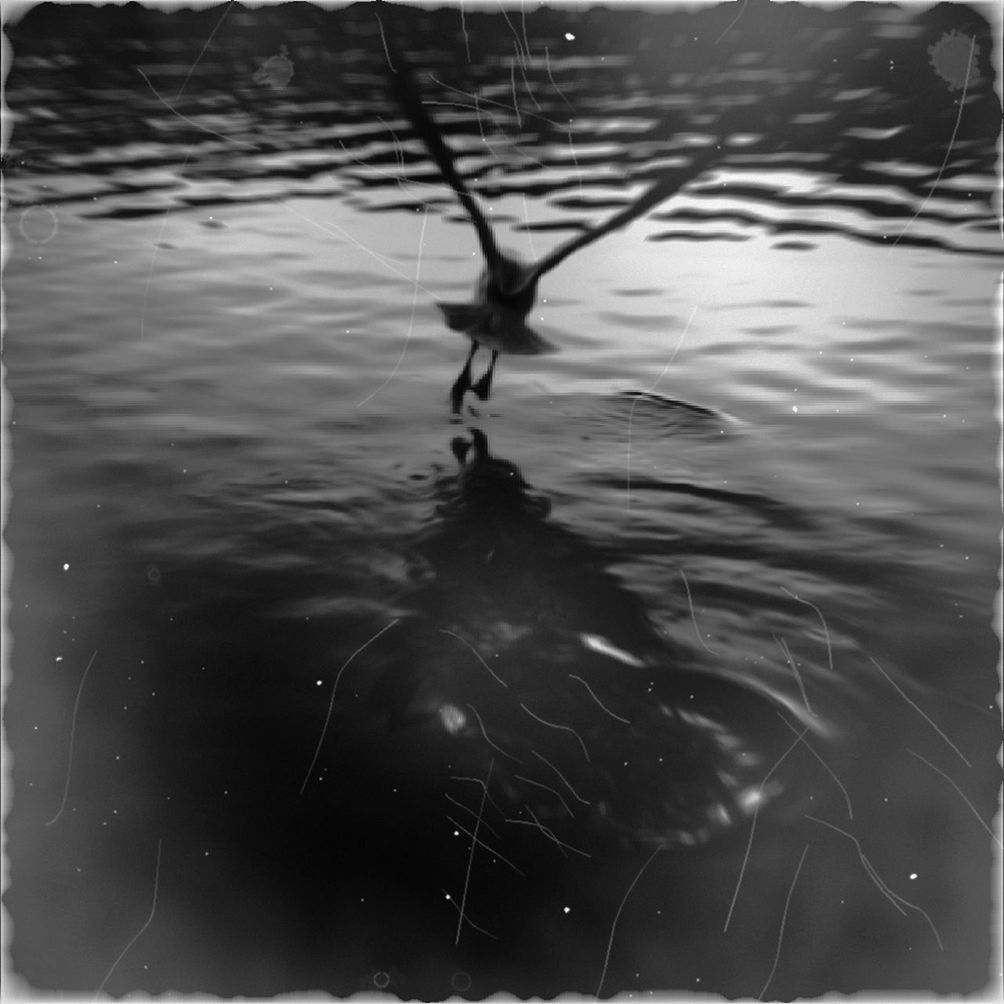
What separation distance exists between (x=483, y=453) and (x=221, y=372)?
24 centimetres

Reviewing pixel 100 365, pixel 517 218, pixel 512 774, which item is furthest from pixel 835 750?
pixel 100 365

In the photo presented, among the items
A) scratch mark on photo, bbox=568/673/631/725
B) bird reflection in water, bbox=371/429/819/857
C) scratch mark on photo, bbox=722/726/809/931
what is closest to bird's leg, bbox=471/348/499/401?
bird reflection in water, bbox=371/429/819/857

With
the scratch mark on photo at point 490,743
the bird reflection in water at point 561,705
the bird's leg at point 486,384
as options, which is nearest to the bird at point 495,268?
the bird's leg at point 486,384

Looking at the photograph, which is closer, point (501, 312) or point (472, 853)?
point (472, 853)

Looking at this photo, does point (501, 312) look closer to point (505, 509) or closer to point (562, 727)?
point (505, 509)

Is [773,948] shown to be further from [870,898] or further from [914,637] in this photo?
[914,637]

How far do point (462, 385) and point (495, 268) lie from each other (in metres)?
0.10

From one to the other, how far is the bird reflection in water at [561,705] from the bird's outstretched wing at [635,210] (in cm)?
22

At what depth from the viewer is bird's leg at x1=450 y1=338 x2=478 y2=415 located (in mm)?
717

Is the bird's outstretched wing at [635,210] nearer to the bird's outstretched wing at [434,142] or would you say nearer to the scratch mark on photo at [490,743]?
the bird's outstretched wing at [434,142]

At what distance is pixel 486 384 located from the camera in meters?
0.72

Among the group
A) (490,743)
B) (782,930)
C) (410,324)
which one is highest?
(410,324)

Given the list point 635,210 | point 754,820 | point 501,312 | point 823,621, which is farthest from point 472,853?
point 635,210

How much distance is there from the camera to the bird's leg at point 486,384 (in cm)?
72
